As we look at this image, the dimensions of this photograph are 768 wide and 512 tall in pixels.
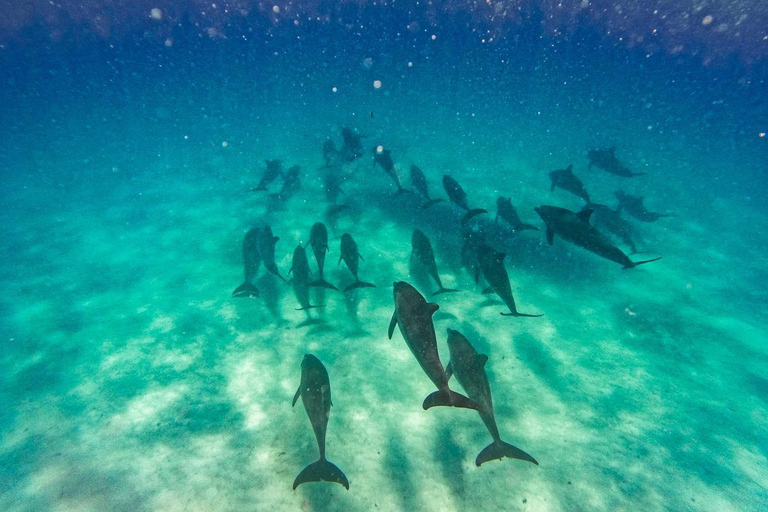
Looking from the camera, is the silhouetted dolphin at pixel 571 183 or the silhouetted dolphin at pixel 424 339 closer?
the silhouetted dolphin at pixel 424 339

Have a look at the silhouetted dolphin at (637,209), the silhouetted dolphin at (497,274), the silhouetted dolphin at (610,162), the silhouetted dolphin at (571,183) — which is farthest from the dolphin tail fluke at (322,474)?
the silhouetted dolphin at (610,162)

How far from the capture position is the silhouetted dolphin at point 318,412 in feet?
13.2

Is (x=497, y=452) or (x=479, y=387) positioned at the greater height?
(x=479, y=387)

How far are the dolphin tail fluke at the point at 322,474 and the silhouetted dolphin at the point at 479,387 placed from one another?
1874 millimetres

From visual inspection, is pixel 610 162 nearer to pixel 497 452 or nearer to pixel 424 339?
pixel 424 339

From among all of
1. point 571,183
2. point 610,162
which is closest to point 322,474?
point 571,183

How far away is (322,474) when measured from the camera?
13.3 feet

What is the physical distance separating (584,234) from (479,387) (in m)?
3.17

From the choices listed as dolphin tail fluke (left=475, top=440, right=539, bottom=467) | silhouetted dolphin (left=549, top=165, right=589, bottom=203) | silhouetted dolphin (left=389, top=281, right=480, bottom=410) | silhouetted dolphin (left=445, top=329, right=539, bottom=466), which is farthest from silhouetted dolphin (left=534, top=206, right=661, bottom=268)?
silhouetted dolphin (left=549, top=165, right=589, bottom=203)

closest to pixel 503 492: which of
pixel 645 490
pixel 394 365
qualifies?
pixel 645 490

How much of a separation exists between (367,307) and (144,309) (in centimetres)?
638

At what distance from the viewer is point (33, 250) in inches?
493

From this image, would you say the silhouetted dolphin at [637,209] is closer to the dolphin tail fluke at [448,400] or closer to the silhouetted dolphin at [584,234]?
the silhouetted dolphin at [584,234]

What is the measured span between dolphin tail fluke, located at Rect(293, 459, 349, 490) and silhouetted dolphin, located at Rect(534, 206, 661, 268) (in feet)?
16.9
